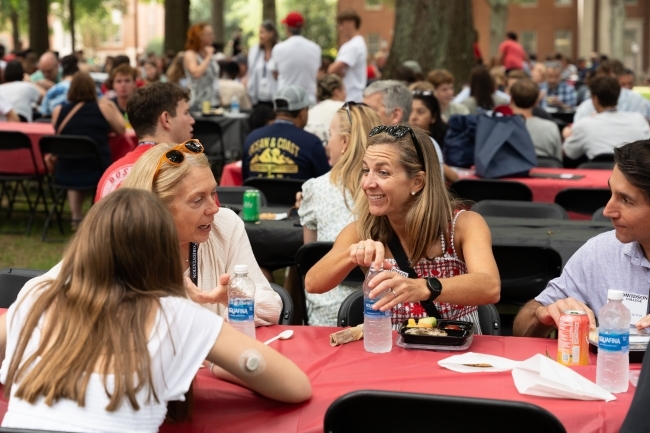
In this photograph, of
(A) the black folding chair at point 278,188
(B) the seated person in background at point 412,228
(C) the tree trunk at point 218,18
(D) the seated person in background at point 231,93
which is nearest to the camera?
(B) the seated person in background at point 412,228

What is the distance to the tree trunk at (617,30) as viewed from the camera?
41531 millimetres

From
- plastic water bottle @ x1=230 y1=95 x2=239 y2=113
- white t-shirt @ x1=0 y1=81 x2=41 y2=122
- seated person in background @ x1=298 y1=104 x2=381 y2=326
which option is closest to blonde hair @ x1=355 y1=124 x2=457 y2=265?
seated person in background @ x1=298 y1=104 x2=381 y2=326

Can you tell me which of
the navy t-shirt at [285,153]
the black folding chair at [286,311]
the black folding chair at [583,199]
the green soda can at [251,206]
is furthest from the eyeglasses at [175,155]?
the black folding chair at [583,199]

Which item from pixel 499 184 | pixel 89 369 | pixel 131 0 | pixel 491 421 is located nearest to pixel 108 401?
pixel 89 369

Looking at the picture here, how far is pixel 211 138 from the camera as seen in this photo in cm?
1222

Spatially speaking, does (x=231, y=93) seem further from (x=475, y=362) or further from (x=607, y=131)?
(x=475, y=362)

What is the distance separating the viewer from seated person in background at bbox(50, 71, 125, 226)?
899 centimetres

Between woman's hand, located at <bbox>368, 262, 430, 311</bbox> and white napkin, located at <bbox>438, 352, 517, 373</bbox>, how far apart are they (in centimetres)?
27

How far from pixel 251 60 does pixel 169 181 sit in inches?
389

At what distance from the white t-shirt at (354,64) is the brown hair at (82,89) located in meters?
3.49

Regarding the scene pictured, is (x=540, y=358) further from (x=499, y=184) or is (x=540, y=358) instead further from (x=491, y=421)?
(x=499, y=184)

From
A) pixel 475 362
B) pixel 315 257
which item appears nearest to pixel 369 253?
pixel 475 362

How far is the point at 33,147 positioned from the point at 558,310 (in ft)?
23.9

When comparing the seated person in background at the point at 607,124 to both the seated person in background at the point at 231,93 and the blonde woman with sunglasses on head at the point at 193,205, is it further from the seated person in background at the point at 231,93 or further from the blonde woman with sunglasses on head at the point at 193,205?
the seated person in background at the point at 231,93
